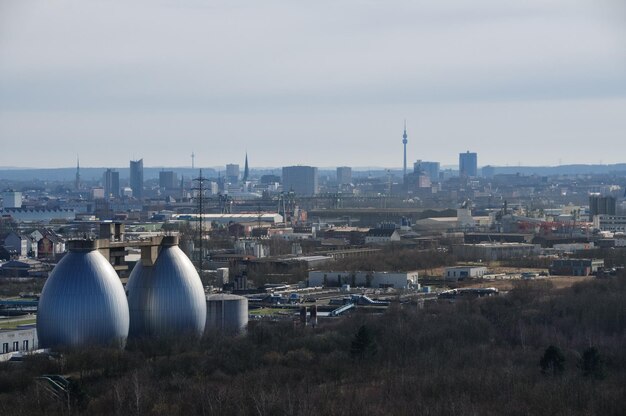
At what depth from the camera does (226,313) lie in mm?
27172

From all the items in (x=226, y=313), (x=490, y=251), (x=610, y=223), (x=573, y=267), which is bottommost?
(x=610, y=223)

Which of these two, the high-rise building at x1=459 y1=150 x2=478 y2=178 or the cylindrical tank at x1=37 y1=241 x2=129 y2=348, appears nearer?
the cylindrical tank at x1=37 y1=241 x2=129 y2=348

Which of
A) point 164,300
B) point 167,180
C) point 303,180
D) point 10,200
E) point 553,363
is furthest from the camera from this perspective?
point 167,180

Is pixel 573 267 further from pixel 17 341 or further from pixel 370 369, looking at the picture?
pixel 17 341

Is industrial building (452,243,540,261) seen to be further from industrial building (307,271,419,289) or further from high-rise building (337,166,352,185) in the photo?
high-rise building (337,166,352,185)

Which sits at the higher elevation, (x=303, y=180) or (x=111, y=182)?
(x=303, y=180)

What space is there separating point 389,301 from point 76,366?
12.5 m

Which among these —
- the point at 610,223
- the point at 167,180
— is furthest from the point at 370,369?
the point at 167,180

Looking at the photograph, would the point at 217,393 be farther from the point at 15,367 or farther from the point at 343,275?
the point at 343,275

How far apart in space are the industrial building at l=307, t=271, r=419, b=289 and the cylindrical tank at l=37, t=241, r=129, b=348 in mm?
15426

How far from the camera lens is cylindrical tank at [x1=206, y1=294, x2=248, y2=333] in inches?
1064

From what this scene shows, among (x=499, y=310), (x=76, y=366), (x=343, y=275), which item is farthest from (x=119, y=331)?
(x=343, y=275)

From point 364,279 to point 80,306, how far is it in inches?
656

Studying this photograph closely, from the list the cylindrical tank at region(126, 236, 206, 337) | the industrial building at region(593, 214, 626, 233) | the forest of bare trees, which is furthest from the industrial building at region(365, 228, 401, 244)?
the cylindrical tank at region(126, 236, 206, 337)
